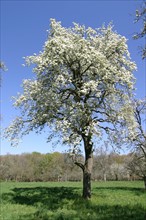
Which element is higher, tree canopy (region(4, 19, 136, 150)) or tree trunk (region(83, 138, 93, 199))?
tree canopy (region(4, 19, 136, 150))

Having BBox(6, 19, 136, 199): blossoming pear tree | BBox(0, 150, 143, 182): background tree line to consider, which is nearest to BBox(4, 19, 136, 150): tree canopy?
BBox(6, 19, 136, 199): blossoming pear tree

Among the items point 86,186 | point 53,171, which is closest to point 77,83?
point 86,186

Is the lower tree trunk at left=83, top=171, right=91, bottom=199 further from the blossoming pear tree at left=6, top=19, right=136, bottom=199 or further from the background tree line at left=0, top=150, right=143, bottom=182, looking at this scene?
the background tree line at left=0, top=150, right=143, bottom=182

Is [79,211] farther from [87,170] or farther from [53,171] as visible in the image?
[53,171]

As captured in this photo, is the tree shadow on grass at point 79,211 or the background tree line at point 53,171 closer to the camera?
the tree shadow on grass at point 79,211

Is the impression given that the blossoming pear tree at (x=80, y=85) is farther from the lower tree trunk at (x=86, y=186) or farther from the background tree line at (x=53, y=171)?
the background tree line at (x=53, y=171)

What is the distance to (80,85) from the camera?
30.7m

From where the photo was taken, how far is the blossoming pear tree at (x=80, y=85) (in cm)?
2903

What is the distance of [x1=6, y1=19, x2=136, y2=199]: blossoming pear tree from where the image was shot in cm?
2903

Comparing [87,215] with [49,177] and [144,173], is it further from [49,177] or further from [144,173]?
[49,177]

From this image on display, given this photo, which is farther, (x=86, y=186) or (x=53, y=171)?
(x=53, y=171)

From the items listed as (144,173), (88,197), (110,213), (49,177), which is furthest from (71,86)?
(49,177)

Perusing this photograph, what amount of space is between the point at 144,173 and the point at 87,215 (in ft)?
88.6

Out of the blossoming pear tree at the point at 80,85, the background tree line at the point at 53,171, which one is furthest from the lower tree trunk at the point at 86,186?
the background tree line at the point at 53,171
